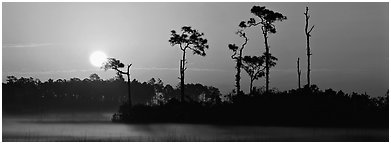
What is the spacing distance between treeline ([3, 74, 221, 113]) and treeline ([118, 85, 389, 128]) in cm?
75

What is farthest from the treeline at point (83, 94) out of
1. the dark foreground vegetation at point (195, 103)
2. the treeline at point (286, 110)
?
the treeline at point (286, 110)

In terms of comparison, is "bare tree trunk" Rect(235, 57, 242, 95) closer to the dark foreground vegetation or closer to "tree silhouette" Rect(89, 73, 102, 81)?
the dark foreground vegetation

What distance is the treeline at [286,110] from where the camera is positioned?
23.9m

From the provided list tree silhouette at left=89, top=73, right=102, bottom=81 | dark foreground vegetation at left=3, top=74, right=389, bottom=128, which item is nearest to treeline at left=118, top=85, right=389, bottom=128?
dark foreground vegetation at left=3, top=74, right=389, bottom=128

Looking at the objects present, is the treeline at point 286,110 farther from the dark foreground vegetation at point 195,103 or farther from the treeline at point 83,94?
the treeline at point 83,94

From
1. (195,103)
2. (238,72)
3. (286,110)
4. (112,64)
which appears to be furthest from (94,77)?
(286,110)

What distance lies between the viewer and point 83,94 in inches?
1183

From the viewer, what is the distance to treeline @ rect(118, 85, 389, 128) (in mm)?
23922

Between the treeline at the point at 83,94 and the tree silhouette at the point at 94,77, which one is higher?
the tree silhouette at the point at 94,77

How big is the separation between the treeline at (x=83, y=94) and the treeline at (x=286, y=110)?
2.45 ft

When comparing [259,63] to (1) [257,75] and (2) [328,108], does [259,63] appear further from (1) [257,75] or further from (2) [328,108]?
(2) [328,108]

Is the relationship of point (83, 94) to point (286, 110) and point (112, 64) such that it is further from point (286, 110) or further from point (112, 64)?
point (286, 110)

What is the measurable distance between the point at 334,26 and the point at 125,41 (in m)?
7.00

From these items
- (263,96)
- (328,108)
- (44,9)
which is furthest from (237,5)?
(44,9)
